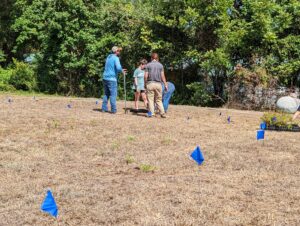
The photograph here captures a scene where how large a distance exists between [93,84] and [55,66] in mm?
2058

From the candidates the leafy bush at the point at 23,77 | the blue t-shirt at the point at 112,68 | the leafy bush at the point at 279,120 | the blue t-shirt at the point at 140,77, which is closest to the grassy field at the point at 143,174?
the leafy bush at the point at 279,120

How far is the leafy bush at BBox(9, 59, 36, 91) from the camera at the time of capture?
74.0ft

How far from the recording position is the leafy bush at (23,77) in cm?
2256

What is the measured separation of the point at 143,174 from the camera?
623 centimetres

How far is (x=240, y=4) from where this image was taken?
2027 cm

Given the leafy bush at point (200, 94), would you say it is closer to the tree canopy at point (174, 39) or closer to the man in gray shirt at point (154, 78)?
the tree canopy at point (174, 39)

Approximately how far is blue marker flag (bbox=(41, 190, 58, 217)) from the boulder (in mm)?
13528

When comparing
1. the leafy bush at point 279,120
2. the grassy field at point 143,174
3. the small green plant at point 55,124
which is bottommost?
the grassy field at point 143,174

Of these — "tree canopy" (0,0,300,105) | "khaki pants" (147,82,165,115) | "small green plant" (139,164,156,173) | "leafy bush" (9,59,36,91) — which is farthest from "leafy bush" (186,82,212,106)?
"small green plant" (139,164,156,173)

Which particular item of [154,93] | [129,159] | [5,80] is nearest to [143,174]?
[129,159]

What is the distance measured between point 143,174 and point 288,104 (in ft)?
38.5

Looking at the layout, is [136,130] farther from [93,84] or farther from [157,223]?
[93,84]

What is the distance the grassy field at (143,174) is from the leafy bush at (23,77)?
12.3 m

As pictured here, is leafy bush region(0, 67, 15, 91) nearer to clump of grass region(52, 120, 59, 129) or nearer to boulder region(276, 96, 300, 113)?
boulder region(276, 96, 300, 113)
